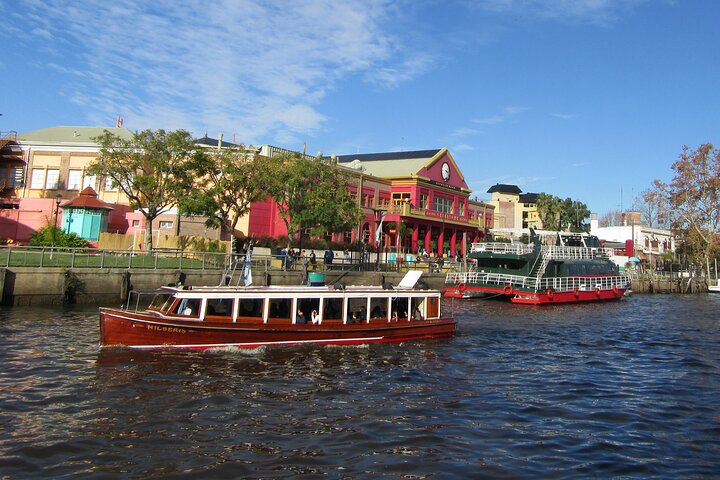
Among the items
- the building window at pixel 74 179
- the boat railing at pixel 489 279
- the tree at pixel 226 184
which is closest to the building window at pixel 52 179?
the building window at pixel 74 179

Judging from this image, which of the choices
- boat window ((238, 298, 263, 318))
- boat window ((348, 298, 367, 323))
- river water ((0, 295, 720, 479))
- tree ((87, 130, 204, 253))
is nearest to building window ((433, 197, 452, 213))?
tree ((87, 130, 204, 253))

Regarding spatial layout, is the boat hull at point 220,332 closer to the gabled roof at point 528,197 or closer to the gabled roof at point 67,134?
the gabled roof at point 67,134

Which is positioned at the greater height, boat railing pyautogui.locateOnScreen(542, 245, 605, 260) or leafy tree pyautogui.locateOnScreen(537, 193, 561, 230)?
leafy tree pyautogui.locateOnScreen(537, 193, 561, 230)

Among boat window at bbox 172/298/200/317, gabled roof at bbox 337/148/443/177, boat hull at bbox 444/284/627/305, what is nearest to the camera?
boat window at bbox 172/298/200/317

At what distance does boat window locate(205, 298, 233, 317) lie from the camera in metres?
18.8

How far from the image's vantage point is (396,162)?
73.2 m

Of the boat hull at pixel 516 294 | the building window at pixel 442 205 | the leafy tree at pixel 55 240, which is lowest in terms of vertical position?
the boat hull at pixel 516 294

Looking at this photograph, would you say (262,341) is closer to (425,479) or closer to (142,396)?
(142,396)

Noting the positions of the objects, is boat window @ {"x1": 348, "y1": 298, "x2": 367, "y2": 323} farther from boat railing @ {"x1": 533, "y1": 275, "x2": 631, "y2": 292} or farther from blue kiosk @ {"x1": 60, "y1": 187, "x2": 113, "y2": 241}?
blue kiosk @ {"x1": 60, "y1": 187, "x2": 113, "y2": 241}

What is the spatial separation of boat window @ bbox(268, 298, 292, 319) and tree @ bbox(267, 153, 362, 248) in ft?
78.5

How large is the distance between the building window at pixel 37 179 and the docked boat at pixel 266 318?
137ft

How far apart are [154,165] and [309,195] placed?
11.5 meters

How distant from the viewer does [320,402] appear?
1391 cm

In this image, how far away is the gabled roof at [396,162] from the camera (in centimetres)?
6938
